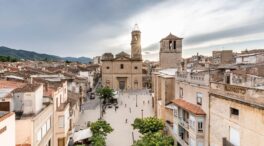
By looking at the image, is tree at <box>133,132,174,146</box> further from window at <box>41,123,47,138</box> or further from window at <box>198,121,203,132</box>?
window at <box>41,123,47,138</box>

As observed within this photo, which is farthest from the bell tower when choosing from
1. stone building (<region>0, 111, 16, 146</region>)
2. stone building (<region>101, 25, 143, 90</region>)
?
stone building (<region>0, 111, 16, 146</region>)

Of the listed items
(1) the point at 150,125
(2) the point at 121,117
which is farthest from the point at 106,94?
(1) the point at 150,125

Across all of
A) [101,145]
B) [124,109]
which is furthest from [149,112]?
[101,145]

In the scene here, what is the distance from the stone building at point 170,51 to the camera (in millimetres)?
43031

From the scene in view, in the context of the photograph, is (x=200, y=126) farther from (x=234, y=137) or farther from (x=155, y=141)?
(x=234, y=137)

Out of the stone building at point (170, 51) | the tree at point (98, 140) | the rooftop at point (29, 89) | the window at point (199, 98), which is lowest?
the tree at point (98, 140)

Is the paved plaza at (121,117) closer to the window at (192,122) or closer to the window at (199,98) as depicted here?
the window at (192,122)

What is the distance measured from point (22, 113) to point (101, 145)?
952cm

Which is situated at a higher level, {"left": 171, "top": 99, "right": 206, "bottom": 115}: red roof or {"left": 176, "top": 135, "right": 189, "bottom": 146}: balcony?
{"left": 171, "top": 99, "right": 206, "bottom": 115}: red roof

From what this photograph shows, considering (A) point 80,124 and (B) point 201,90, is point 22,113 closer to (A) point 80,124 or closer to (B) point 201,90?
(B) point 201,90

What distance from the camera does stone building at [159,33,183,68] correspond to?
141ft

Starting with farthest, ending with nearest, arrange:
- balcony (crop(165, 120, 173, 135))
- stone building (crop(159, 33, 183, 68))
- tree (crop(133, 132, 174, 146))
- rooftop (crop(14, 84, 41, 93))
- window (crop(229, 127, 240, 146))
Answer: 1. stone building (crop(159, 33, 183, 68))
2. balcony (crop(165, 120, 173, 135))
3. tree (crop(133, 132, 174, 146))
4. rooftop (crop(14, 84, 41, 93))
5. window (crop(229, 127, 240, 146))

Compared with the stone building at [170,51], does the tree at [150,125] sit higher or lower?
lower

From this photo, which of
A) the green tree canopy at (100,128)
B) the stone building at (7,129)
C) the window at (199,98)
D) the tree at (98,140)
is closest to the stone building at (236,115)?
the window at (199,98)
